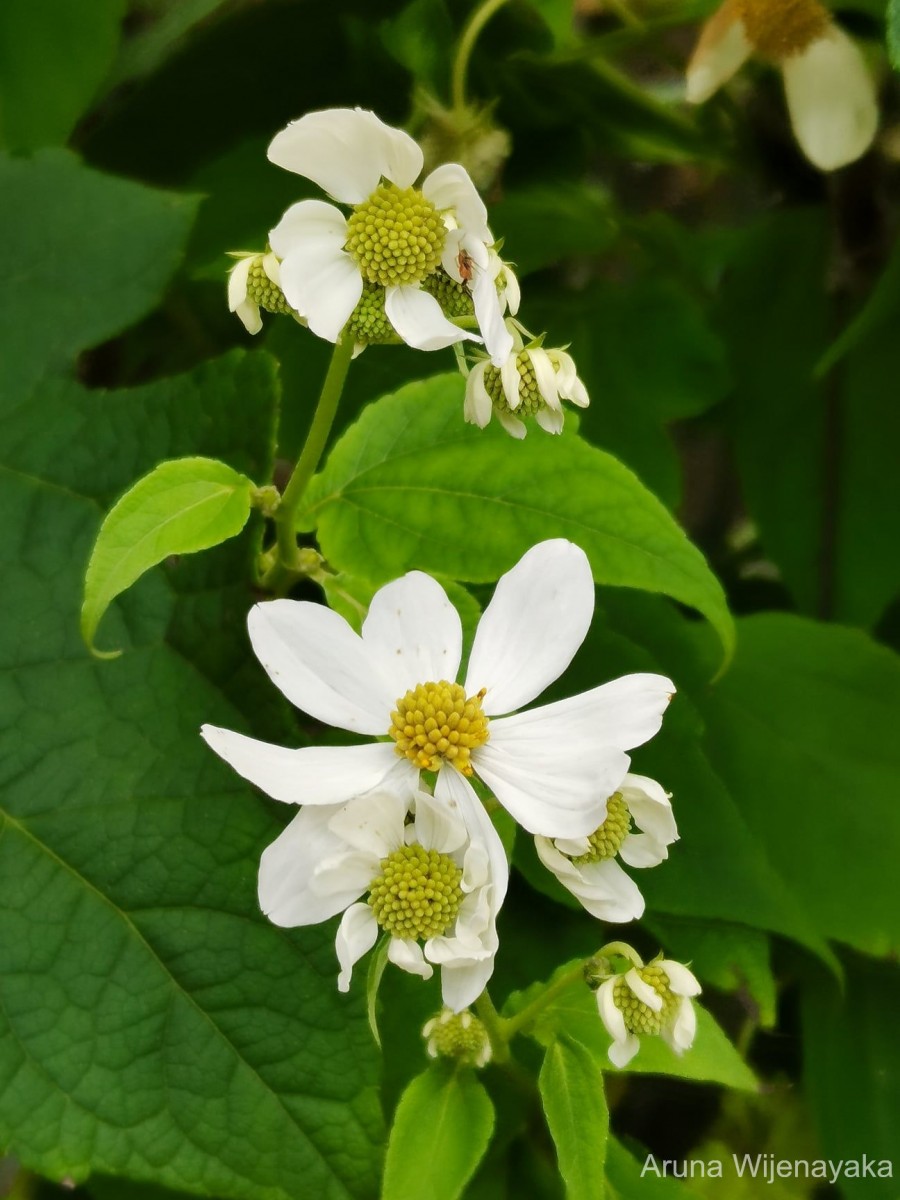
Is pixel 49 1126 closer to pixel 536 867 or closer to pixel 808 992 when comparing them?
pixel 536 867

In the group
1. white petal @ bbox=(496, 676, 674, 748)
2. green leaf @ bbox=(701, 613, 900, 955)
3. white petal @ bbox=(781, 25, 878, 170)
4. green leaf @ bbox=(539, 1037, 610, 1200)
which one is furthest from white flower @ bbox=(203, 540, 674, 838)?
white petal @ bbox=(781, 25, 878, 170)

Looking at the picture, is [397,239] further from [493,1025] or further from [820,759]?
[820,759]

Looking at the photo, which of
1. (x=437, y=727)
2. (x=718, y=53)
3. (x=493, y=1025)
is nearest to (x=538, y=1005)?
(x=493, y=1025)

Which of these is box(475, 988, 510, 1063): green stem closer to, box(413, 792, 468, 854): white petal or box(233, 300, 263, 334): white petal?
box(413, 792, 468, 854): white petal

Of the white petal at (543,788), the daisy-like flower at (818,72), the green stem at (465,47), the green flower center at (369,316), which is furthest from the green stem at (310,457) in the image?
the daisy-like flower at (818,72)

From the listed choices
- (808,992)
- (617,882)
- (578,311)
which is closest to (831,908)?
(808,992)

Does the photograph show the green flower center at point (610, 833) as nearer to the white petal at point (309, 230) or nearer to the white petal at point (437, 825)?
the white petal at point (437, 825)
